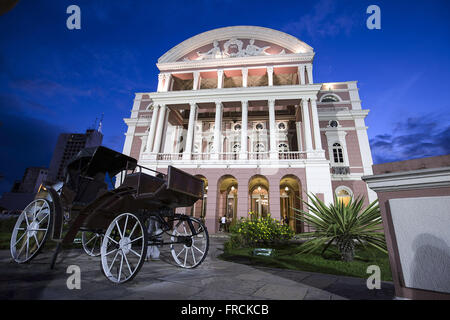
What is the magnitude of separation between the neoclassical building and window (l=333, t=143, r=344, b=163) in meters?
0.08

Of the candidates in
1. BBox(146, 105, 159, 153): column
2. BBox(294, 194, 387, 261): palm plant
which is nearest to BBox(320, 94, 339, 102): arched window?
BBox(146, 105, 159, 153): column

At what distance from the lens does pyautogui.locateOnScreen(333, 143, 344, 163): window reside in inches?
660

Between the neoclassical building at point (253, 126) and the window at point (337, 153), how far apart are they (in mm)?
77

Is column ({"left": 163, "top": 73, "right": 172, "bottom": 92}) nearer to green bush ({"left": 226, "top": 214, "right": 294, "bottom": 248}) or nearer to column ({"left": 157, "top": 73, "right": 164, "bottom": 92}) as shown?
column ({"left": 157, "top": 73, "right": 164, "bottom": 92})

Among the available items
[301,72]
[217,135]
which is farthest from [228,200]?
[301,72]

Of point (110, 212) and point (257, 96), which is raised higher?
point (257, 96)

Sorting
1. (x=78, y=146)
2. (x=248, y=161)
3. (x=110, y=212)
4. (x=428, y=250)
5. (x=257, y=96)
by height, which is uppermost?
(x=78, y=146)

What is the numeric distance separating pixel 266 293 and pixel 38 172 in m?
83.9

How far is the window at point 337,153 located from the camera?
55.0 ft

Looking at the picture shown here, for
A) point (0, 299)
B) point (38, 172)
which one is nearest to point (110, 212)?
point (0, 299)

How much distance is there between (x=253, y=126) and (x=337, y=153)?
26.3 feet

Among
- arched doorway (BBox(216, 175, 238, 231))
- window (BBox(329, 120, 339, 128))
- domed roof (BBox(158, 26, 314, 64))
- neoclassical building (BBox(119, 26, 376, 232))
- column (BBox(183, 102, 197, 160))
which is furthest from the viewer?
window (BBox(329, 120, 339, 128))
